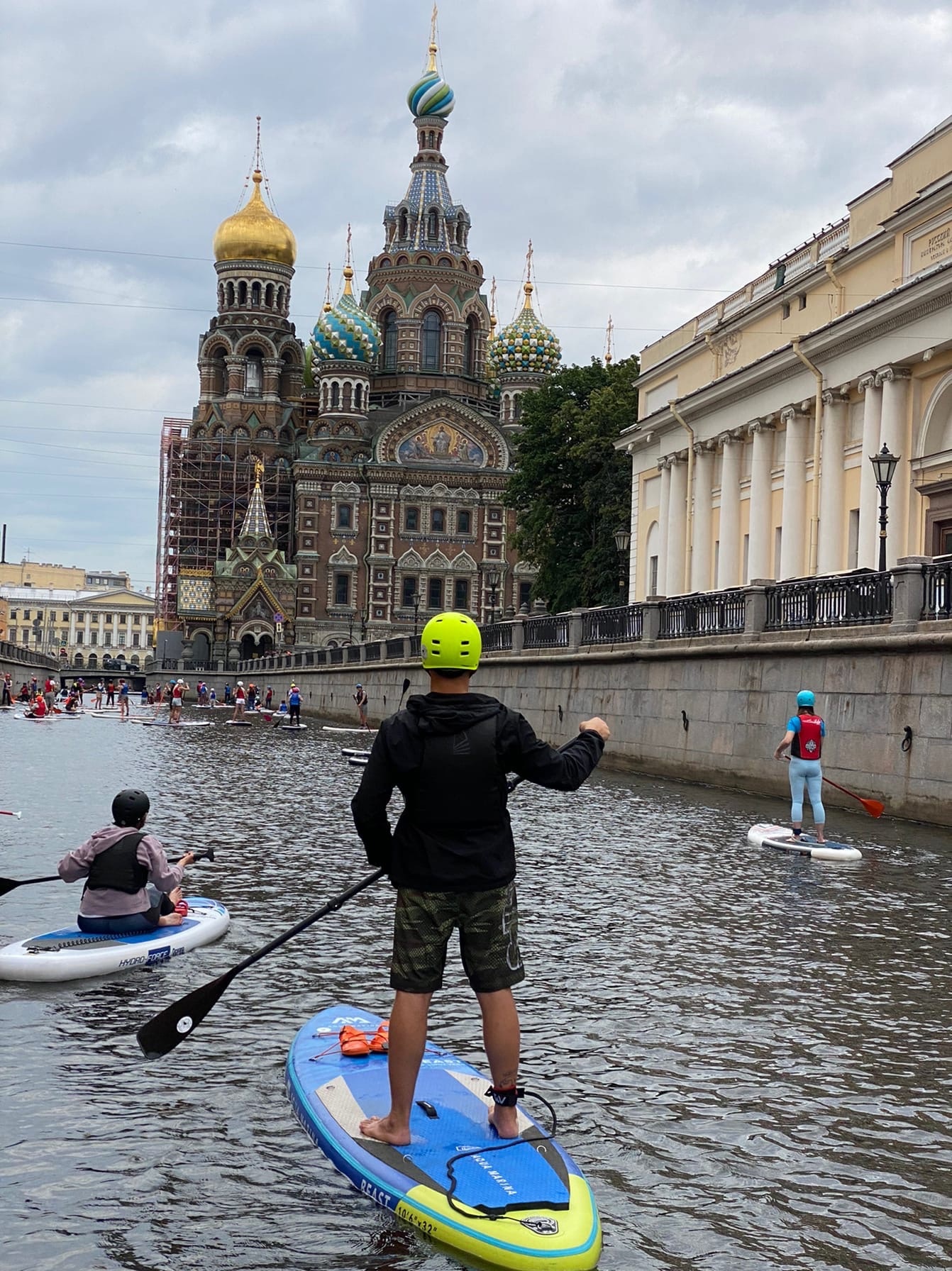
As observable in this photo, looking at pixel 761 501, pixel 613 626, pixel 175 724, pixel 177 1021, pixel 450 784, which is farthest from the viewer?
pixel 175 724

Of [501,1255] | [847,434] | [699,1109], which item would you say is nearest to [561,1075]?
[699,1109]

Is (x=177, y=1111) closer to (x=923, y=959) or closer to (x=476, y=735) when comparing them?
(x=476, y=735)

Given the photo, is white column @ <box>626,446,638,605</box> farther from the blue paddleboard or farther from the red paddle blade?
the blue paddleboard

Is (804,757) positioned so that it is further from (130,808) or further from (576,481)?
(576,481)

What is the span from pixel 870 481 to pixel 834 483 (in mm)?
1973

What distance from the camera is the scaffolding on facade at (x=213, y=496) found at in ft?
336

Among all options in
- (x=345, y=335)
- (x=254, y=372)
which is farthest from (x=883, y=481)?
(x=254, y=372)

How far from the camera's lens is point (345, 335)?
3910 inches

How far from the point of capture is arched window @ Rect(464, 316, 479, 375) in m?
104

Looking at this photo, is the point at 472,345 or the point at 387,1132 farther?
the point at 472,345

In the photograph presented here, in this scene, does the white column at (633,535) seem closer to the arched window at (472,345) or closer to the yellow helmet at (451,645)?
the yellow helmet at (451,645)

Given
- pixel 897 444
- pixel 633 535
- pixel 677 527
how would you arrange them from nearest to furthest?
1. pixel 897 444
2. pixel 677 527
3. pixel 633 535

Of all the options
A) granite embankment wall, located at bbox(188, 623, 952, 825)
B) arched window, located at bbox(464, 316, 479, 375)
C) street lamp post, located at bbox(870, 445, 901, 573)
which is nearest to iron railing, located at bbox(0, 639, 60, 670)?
arched window, located at bbox(464, 316, 479, 375)

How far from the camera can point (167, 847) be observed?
1514 centimetres
